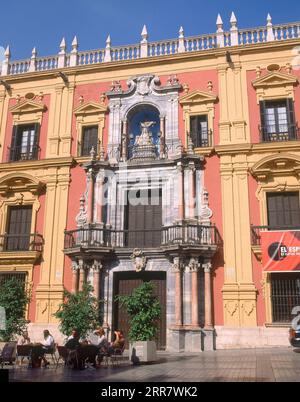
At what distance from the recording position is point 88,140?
20891 millimetres

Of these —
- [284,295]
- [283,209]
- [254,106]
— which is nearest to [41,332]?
[284,295]

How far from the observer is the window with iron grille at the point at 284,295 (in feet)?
53.4

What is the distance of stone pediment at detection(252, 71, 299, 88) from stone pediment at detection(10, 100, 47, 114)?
399 inches

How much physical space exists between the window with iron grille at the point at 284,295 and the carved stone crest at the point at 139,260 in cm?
505

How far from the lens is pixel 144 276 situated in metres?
18.2

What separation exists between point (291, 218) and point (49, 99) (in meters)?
12.8

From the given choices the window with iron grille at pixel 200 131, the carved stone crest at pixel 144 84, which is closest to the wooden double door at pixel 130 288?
the window with iron grille at pixel 200 131

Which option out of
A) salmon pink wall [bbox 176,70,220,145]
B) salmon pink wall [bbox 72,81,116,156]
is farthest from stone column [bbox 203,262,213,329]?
salmon pink wall [bbox 72,81,116,156]

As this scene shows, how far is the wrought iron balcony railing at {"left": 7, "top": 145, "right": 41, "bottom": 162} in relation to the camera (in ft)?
68.9

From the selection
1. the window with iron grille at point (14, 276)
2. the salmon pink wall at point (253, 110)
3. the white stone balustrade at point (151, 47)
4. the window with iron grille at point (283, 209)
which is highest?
the white stone balustrade at point (151, 47)

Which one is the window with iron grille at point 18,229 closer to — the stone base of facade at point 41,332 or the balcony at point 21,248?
the balcony at point 21,248

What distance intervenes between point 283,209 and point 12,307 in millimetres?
10960

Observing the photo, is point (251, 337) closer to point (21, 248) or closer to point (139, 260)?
point (139, 260)

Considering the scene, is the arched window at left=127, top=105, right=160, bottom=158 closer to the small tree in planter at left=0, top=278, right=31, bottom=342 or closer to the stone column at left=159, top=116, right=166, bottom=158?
the stone column at left=159, top=116, right=166, bottom=158
